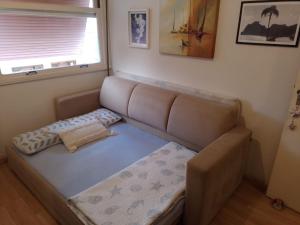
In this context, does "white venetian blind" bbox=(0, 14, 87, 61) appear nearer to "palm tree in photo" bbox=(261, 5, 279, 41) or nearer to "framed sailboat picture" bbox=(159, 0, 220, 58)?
"framed sailboat picture" bbox=(159, 0, 220, 58)

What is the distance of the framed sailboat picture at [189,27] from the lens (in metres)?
1.89

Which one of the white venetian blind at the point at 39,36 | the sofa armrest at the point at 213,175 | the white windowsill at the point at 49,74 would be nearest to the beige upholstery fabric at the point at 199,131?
the sofa armrest at the point at 213,175

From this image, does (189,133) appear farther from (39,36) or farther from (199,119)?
(39,36)

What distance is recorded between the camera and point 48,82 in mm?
2568

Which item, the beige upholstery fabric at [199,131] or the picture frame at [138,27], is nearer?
the beige upholstery fabric at [199,131]

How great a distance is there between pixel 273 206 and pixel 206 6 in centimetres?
180

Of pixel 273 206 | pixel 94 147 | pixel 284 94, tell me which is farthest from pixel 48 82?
pixel 273 206

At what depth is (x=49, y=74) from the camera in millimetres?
2541

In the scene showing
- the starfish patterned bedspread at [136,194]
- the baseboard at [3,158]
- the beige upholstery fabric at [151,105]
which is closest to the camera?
the starfish patterned bedspread at [136,194]

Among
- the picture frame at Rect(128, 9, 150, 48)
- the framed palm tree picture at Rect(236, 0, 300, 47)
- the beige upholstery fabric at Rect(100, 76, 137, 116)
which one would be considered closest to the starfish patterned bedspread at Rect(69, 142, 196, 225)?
the beige upholstery fabric at Rect(100, 76, 137, 116)

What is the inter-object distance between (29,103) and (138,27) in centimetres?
153

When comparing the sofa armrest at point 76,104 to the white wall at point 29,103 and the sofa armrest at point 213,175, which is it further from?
the sofa armrest at point 213,175

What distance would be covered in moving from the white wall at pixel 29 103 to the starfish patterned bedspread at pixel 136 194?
4.68 ft

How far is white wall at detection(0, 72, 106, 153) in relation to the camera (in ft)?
7.59
